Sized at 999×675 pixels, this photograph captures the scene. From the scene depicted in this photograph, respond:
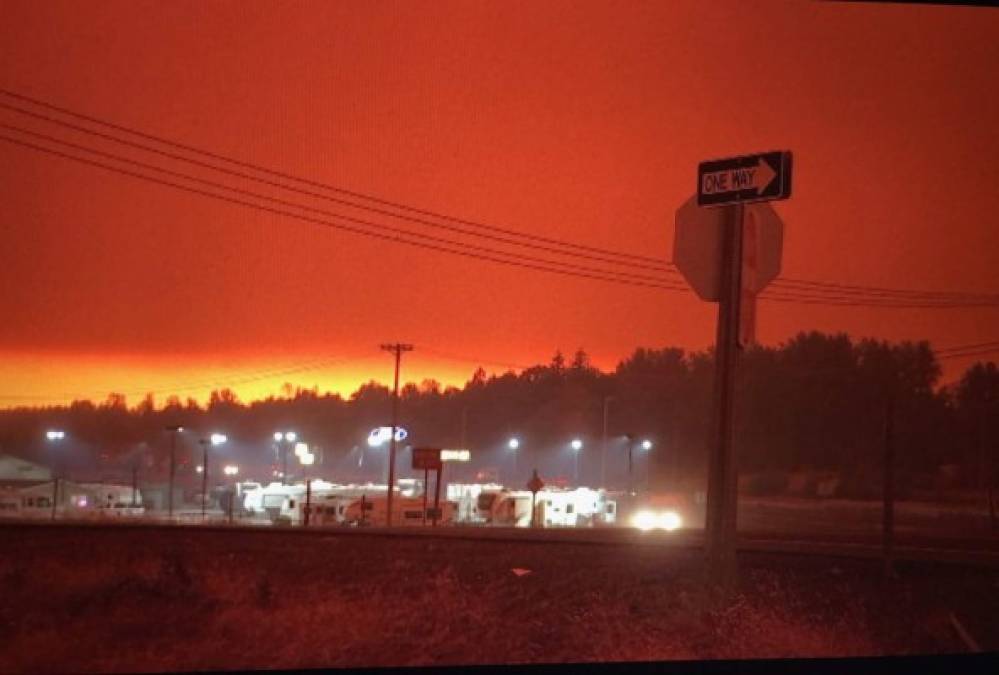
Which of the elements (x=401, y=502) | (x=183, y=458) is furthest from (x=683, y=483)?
(x=183, y=458)

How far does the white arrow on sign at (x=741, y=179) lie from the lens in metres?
9.29

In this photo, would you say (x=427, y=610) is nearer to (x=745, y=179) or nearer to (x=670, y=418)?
(x=745, y=179)

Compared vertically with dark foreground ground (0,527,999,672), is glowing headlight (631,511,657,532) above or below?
below

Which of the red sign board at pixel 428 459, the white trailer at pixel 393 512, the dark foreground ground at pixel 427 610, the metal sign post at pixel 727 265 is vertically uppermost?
the metal sign post at pixel 727 265

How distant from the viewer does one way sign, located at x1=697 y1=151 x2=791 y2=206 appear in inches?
363

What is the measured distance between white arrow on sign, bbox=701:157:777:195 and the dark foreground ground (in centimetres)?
346

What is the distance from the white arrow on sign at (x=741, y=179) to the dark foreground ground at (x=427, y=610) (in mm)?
3461

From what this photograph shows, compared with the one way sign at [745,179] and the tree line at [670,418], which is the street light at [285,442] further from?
the one way sign at [745,179]

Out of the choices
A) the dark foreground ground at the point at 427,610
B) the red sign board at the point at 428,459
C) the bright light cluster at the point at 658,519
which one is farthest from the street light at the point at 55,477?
the dark foreground ground at the point at 427,610

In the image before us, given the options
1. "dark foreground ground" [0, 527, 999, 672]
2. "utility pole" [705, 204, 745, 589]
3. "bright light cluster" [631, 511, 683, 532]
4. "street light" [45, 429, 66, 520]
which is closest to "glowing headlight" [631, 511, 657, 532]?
"bright light cluster" [631, 511, 683, 532]

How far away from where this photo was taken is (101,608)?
10.1 metres

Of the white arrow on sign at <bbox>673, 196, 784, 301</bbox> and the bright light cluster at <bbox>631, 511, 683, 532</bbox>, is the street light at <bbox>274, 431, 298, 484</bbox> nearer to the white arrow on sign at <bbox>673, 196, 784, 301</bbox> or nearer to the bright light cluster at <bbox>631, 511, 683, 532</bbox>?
the bright light cluster at <bbox>631, 511, 683, 532</bbox>

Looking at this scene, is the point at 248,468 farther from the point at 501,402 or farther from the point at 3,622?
the point at 3,622

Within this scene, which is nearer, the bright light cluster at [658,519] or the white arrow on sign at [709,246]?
the white arrow on sign at [709,246]
